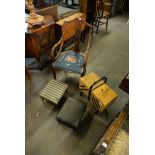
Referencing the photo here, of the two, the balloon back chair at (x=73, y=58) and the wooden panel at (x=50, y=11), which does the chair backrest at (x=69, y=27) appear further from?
the wooden panel at (x=50, y=11)

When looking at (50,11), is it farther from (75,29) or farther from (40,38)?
(75,29)

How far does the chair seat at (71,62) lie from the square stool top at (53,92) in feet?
0.94

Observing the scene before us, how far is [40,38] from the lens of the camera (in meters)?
2.48

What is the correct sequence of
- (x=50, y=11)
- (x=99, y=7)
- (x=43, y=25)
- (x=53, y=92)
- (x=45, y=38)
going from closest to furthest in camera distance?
(x=53, y=92) → (x=43, y=25) → (x=45, y=38) → (x=50, y=11) → (x=99, y=7)

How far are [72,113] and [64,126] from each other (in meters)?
0.22

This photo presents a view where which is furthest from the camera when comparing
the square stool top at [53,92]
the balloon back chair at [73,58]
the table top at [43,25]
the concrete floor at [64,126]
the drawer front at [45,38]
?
the drawer front at [45,38]

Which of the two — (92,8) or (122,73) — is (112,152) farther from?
(92,8)

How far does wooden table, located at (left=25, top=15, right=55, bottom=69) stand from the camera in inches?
91.8

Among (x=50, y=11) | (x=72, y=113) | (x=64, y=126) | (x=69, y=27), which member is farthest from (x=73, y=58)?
(x=50, y=11)

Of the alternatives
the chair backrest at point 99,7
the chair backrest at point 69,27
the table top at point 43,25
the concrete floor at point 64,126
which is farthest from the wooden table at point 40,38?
the chair backrest at point 99,7

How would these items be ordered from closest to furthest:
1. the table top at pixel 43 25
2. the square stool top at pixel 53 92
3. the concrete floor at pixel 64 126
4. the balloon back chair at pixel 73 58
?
the concrete floor at pixel 64 126 → the square stool top at pixel 53 92 → the balloon back chair at pixel 73 58 → the table top at pixel 43 25

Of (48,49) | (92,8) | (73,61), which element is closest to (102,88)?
(73,61)

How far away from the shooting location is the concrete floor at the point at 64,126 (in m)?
1.77

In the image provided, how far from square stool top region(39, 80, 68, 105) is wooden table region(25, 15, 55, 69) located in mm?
710
